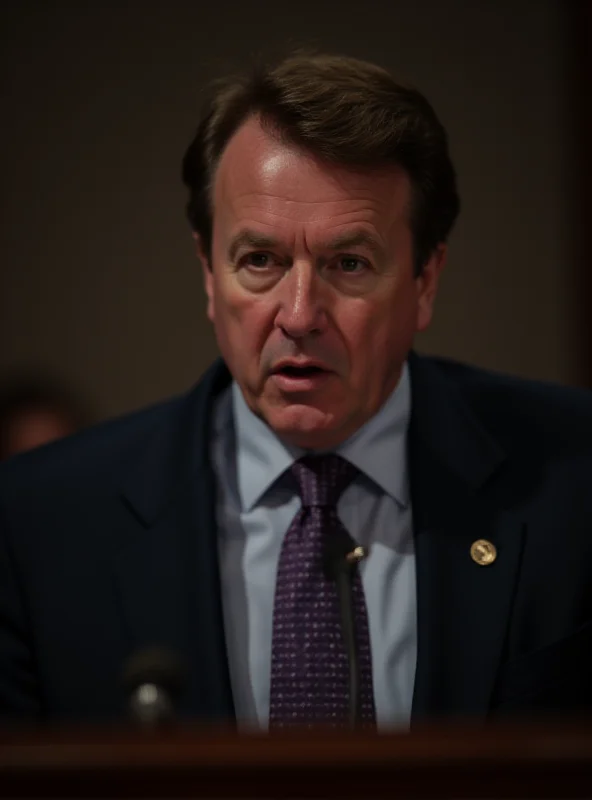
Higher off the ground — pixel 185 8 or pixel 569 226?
pixel 185 8

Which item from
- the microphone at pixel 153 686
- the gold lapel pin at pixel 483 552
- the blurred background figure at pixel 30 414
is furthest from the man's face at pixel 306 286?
the blurred background figure at pixel 30 414

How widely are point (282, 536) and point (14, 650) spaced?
37 centimetres

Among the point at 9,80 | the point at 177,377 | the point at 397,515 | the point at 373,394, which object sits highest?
the point at 9,80

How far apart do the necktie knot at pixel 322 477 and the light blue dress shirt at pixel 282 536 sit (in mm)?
13

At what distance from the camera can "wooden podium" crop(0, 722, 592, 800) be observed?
93 centimetres

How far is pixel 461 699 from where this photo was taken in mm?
1593

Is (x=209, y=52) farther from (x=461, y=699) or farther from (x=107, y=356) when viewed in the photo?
(x=461, y=699)

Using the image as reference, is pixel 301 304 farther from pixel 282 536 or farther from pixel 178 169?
pixel 178 169

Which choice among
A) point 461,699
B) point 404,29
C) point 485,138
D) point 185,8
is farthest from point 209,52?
point 461,699

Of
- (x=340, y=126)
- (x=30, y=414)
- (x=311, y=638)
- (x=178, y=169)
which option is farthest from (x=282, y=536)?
(x=178, y=169)

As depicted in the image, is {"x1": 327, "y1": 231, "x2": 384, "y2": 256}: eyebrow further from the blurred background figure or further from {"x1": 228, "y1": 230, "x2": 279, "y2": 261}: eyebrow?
the blurred background figure

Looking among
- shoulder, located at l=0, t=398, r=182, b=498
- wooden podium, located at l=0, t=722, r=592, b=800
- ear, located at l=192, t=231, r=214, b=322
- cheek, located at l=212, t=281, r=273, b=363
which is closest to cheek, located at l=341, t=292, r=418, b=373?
cheek, located at l=212, t=281, r=273, b=363

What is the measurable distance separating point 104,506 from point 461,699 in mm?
530

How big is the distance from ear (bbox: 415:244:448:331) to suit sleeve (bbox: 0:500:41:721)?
0.65m
